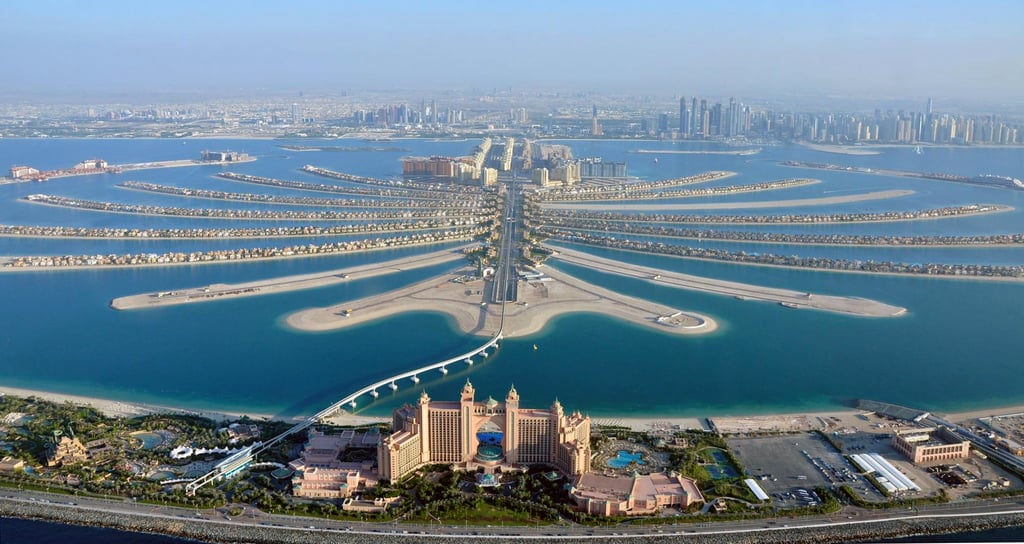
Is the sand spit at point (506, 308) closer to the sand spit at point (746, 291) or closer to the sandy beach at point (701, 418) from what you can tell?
the sand spit at point (746, 291)

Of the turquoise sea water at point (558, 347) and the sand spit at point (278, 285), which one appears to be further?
the sand spit at point (278, 285)

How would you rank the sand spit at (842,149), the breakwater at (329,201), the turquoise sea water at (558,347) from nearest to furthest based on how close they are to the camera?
the turquoise sea water at (558,347)
the breakwater at (329,201)
the sand spit at (842,149)

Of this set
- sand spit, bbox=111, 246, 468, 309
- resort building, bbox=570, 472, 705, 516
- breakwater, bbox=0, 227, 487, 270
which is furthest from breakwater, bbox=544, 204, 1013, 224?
resort building, bbox=570, 472, 705, 516

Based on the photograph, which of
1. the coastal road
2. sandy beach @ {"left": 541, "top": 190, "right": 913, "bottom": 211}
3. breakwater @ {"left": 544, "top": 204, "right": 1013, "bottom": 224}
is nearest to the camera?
the coastal road

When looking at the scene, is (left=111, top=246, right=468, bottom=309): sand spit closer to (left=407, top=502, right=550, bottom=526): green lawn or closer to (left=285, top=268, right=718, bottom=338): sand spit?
(left=285, top=268, right=718, bottom=338): sand spit

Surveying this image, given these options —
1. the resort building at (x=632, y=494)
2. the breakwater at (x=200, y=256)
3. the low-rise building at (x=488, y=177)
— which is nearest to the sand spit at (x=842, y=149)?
the low-rise building at (x=488, y=177)

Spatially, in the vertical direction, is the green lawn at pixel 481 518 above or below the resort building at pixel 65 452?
below

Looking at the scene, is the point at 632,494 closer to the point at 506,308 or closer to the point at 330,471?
the point at 330,471
